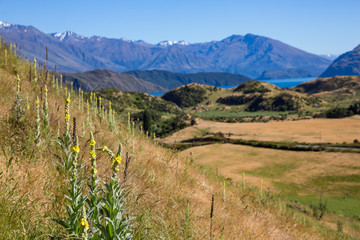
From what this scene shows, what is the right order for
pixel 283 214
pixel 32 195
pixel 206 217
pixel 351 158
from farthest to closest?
1. pixel 351 158
2. pixel 283 214
3. pixel 206 217
4. pixel 32 195

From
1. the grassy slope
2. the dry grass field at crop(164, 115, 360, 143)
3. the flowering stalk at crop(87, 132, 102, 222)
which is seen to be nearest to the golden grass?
the dry grass field at crop(164, 115, 360, 143)

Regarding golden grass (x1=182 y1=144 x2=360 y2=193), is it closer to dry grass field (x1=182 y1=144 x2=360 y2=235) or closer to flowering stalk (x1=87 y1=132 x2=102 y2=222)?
dry grass field (x1=182 y1=144 x2=360 y2=235)

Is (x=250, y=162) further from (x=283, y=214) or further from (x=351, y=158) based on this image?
(x=283, y=214)

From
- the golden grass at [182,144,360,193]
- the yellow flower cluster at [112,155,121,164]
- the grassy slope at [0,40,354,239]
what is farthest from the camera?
the golden grass at [182,144,360,193]

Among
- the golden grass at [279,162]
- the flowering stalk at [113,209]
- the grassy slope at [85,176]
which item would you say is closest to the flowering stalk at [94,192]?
the flowering stalk at [113,209]

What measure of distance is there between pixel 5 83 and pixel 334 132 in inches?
4588

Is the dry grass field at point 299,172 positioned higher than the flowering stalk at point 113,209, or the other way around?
the flowering stalk at point 113,209

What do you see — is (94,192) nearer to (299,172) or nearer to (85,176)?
(85,176)

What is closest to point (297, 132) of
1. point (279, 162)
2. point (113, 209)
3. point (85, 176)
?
point (279, 162)

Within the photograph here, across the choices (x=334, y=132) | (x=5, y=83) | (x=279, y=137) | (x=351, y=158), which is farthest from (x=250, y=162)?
(x=5, y=83)

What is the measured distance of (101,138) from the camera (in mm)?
8172

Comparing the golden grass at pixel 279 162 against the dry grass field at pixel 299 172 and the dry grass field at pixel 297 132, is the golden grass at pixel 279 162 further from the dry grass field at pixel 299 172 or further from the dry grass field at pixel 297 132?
the dry grass field at pixel 297 132

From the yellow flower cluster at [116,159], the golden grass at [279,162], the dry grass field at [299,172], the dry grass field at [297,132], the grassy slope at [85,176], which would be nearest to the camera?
the yellow flower cluster at [116,159]

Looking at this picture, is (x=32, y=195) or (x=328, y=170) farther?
(x=328, y=170)
